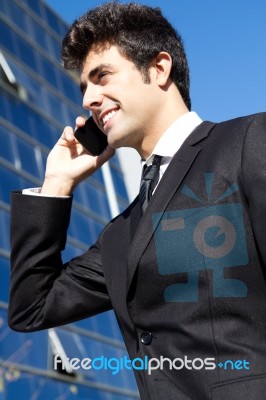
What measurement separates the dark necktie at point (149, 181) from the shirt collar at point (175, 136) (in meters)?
0.03

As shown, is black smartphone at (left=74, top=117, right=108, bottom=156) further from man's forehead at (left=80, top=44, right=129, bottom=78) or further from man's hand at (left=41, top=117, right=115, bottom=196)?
man's forehead at (left=80, top=44, right=129, bottom=78)

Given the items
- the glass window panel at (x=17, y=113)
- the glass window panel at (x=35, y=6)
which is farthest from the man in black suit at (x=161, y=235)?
the glass window panel at (x=35, y=6)

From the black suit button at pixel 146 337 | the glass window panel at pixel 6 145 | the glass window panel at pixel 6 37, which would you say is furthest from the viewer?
the glass window panel at pixel 6 37

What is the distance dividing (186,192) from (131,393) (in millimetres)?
15454

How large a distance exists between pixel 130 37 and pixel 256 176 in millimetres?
1009

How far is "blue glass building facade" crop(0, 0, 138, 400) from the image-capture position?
43.7 ft

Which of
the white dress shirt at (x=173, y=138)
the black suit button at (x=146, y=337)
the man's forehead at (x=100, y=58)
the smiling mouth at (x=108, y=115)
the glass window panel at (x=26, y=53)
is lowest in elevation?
the black suit button at (x=146, y=337)

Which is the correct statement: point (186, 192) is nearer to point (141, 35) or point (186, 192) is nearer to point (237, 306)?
point (237, 306)

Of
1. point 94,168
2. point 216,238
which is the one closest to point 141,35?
point 94,168

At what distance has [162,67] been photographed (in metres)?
2.89

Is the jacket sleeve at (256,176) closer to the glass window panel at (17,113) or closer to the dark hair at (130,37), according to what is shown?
the dark hair at (130,37)

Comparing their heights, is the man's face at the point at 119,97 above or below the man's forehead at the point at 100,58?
below

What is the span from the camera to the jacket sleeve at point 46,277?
2.81 m

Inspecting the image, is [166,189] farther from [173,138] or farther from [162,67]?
[162,67]
